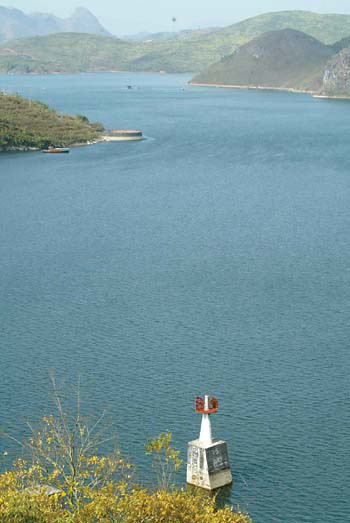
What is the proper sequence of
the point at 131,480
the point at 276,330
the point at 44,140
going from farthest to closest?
the point at 44,140
the point at 276,330
the point at 131,480

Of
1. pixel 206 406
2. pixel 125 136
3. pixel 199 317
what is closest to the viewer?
pixel 206 406

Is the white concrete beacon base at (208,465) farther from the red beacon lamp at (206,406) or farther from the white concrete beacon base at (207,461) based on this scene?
the red beacon lamp at (206,406)

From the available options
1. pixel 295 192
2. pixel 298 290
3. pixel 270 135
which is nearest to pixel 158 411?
pixel 298 290

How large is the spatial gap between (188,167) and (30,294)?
78787mm

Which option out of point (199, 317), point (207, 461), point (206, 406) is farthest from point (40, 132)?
point (207, 461)

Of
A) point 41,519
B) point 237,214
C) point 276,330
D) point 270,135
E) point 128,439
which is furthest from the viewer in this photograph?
point 270,135

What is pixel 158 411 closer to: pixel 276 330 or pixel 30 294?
pixel 276 330

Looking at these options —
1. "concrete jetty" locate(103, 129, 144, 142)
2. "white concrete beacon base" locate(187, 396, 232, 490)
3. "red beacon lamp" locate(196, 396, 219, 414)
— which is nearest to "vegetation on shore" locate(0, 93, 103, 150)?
"concrete jetty" locate(103, 129, 144, 142)

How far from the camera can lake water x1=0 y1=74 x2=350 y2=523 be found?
46812mm

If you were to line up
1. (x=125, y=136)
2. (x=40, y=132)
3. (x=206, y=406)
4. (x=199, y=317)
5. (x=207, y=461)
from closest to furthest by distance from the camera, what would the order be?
(x=206, y=406), (x=207, y=461), (x=199, y=317), (x=125, y=136), (x=40, y=132)

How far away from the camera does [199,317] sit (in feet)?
220

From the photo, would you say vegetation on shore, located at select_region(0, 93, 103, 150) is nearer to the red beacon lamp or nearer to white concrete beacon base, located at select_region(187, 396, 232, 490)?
the red beacon lamp

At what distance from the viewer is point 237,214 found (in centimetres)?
10894

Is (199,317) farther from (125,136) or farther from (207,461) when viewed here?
(125,136)
